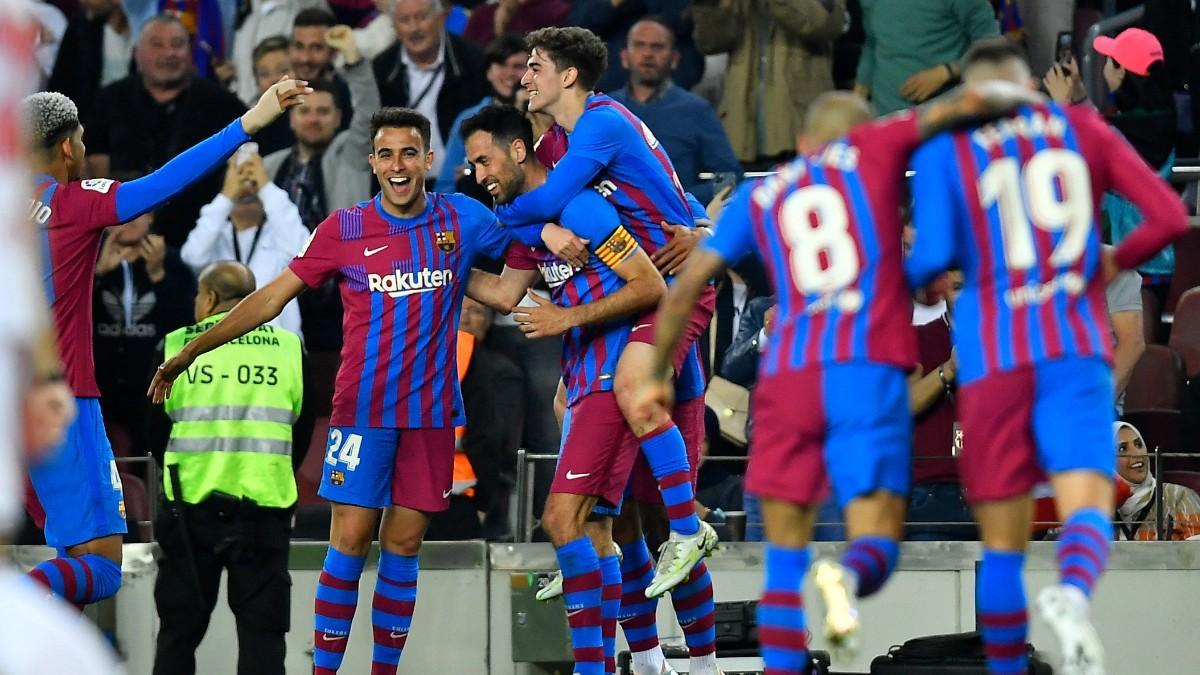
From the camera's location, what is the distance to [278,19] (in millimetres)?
13922

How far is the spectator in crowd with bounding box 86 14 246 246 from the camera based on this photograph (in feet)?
43.7

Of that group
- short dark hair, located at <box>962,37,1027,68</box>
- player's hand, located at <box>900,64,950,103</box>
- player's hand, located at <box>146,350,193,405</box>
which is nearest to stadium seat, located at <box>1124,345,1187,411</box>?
player's hand, located at <box>900,64,950,103</box>

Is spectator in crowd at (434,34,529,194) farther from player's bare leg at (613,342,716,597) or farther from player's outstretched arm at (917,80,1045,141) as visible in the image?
player's outstretched arm at (917,80,1045,141)

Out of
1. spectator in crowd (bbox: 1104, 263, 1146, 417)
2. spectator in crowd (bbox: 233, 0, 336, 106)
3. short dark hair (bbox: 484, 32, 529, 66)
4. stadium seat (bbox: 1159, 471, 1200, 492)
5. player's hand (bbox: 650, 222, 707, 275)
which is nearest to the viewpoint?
player's hand (bbox: 650, 222, 707, 275)

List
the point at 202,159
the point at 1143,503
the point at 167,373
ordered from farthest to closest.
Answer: the point at 1143,503, the point at 167,373, the point at 202,159

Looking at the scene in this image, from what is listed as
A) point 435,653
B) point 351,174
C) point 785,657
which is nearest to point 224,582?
point 435,653

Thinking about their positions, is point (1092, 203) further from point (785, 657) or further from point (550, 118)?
point (550, 118)

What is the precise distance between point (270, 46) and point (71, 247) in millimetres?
5584

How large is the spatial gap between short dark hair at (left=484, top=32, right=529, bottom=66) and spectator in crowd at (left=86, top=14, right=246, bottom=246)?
1.79 meters

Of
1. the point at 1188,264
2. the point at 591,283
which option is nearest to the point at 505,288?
the point at 591,283

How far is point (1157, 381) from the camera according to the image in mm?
11742

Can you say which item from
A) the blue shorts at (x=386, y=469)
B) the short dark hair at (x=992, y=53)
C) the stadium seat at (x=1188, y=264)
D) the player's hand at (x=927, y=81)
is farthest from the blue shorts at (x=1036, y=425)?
the stadium seat at (x=1188, y=264)

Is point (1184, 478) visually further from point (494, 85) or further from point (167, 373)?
point (167, 373)

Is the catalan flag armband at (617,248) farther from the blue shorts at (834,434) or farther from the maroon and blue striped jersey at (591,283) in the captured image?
the blue shorts at (834,434)
